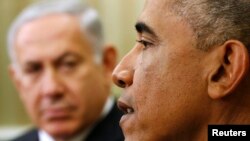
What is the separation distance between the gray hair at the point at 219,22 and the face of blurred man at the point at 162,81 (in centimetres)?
3

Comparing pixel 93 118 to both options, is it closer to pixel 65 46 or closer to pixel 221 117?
pixel 65 46

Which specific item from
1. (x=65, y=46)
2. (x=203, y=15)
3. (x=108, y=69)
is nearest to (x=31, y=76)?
(x=65, y=46)

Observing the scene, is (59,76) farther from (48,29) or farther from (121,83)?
(121,83)

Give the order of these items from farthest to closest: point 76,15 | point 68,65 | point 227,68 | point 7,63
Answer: point 7,63, point 76,15, point 68,65, point 227,68

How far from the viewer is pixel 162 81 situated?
1510 mm

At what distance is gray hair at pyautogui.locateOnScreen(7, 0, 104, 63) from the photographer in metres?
2.84

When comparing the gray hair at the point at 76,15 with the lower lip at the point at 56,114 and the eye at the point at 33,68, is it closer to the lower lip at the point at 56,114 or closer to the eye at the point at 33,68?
the eye at the point at 33,68

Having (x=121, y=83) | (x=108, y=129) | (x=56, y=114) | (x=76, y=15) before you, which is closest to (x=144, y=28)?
(x=121, y=83)

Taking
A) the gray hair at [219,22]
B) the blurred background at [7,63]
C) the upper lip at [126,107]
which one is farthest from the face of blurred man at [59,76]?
the gray hair at [219,22]

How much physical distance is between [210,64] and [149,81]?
17 cm

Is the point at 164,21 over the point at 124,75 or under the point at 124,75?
over

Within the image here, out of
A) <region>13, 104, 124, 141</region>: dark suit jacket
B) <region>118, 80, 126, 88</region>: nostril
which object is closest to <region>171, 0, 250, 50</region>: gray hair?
<region>118, 80, 126, 88</region>: nostril

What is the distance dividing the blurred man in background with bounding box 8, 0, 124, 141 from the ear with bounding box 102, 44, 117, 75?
0.5 inches

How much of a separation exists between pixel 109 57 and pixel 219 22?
1.50 m
